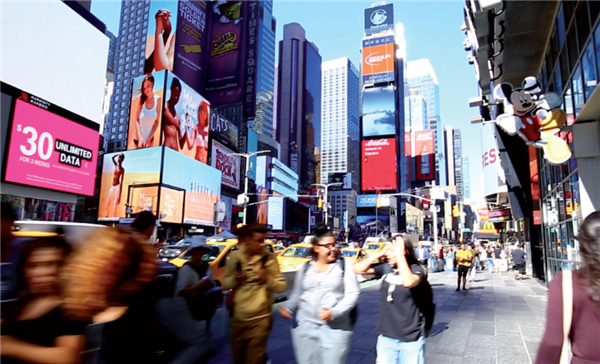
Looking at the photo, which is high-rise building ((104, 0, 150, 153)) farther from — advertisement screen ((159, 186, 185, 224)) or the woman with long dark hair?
the woman with long dark hair

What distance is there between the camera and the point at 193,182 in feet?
201

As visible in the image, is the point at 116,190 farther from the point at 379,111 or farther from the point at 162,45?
the point at 379,111

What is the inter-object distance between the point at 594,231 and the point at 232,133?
285ft

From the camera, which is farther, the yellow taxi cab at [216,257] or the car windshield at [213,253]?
the car windshield at [213,253]

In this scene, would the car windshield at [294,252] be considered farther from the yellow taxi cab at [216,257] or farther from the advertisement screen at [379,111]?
the advertisement screen at [379,111]

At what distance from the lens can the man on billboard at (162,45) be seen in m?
78.8

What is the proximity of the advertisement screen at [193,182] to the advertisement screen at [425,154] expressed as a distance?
320 feet

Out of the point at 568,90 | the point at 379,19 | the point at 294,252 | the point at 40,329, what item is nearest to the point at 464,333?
the point at 40,329

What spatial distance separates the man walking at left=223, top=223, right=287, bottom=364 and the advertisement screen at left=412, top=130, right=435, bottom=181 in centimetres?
14666

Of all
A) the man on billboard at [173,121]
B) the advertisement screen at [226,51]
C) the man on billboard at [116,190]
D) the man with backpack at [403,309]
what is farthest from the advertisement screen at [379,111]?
the man with backpack at [403,309]

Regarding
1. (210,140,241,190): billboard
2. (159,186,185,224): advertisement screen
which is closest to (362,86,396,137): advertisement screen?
(210,140,241,190): billboard

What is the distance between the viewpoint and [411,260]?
12.1 feet

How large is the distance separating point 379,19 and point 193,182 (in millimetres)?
Answer: 104950

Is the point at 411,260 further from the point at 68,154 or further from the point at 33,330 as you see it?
the point at 68,154
